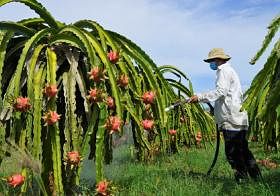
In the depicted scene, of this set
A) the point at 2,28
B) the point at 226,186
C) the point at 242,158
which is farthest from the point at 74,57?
the point at 242,158

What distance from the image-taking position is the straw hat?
23.5 feet

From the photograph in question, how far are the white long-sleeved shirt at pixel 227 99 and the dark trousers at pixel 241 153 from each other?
97mm

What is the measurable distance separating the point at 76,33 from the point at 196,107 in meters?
7.17

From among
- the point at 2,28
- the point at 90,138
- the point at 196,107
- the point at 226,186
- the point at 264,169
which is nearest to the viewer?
the point at 90,138

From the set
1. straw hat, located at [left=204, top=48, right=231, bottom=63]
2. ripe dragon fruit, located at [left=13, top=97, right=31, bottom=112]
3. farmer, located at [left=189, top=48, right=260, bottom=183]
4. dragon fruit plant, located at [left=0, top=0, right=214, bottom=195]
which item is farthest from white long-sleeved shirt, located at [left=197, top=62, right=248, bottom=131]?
ripe dragon fruit, located at [left=13, top=97, right=31, bottom=112]

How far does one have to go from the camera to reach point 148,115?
502 cm

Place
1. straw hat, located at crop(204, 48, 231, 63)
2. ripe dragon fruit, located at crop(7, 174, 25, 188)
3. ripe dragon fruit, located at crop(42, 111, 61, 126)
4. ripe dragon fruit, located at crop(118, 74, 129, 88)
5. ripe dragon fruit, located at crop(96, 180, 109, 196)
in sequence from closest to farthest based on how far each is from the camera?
ripe dragon fruit, located at crop(7, 174, 25, 188) → ripe dragon fruit, located at crop(96, 180, 109, 196) → ripe dragon fruit, located at crop(42, 111, 61, 126) → ripe dragon fruit, located at crop(118, 74, 129, 88) → straw hat, located at crop(204, 48, 231, 63)

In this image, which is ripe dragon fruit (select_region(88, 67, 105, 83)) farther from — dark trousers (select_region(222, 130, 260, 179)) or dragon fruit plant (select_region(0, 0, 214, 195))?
dark trousers (select_region(222, 130, 260, 179))

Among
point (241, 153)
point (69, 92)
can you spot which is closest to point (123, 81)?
point (69, 92)

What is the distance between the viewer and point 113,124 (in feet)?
13.9

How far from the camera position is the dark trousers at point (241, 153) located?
7.09m

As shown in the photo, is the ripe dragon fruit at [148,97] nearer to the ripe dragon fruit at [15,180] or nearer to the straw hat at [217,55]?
the ripe dragon fruit at [15,180]

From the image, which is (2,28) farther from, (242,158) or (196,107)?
(196,107)

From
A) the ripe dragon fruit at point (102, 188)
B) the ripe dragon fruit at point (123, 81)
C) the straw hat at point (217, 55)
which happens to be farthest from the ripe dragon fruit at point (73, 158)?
the straw hat at point (217, 55)
